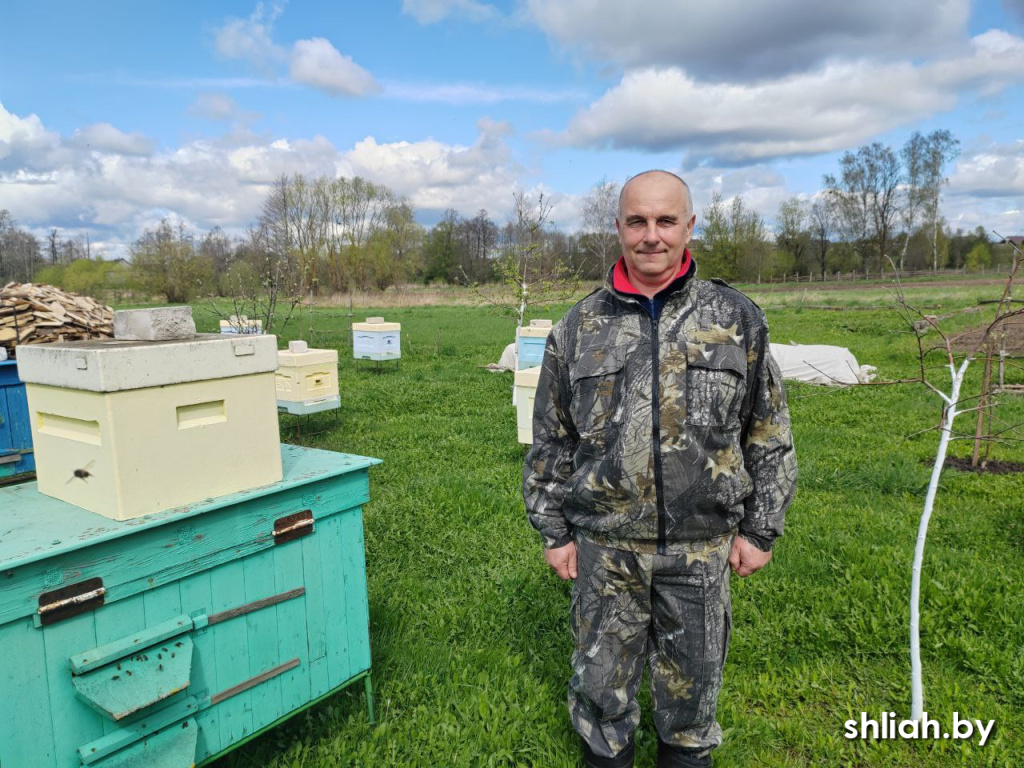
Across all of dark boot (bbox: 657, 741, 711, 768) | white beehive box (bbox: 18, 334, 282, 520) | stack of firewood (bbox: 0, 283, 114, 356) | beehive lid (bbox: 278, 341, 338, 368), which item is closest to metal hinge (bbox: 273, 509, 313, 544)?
white beehive box (bbox: 18, 334, 282, 520)

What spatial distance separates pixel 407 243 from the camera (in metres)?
48.9

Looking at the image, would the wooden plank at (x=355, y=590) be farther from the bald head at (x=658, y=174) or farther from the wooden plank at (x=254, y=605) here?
the bald head at (x=658, y=174)

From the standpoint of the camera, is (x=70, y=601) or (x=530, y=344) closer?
(x=70, y=601)

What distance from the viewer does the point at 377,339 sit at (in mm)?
12016

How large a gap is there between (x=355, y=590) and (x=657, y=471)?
133 centimetres

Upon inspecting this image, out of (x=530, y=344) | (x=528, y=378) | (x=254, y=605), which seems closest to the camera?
(x=254, y=605)

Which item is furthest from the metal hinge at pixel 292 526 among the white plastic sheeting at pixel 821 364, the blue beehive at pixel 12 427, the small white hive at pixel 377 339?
the white plastic sheeting at pixel 821 364

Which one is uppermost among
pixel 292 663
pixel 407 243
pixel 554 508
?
pixel 407 243

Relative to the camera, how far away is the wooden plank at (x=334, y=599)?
8.25 feet

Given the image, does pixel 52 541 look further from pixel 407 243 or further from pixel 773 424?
pixel 407 243

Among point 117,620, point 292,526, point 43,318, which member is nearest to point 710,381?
point 292,526

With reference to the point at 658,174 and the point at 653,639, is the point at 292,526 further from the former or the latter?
the point at 658,174

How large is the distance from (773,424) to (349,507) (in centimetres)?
158

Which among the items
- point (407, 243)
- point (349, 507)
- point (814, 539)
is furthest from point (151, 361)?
point (407, 243)
